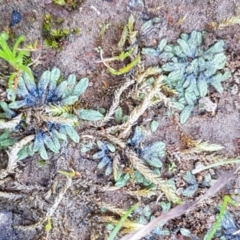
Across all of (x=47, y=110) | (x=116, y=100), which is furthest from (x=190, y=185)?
(x=47, y=110)

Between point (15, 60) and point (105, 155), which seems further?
point (105, 155)

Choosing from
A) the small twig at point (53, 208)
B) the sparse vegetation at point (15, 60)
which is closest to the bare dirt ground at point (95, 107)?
the small twig at point (53, 208)

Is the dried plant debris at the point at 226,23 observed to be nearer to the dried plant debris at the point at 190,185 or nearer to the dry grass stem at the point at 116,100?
the dry grass stem at the point at 116,100

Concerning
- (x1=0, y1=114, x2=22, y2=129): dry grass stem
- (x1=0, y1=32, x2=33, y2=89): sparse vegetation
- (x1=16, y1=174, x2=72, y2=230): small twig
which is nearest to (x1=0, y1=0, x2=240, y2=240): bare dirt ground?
(x1=16, y1=174, x2=72, y2=230): small twig

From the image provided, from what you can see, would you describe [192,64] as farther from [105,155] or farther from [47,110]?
[47,110]

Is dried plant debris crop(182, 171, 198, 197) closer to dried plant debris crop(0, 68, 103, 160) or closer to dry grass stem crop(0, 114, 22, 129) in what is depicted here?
dried plant debris crop(0, 68, 103, 160)

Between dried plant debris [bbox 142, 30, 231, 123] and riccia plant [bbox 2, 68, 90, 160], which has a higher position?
dried plant debris [bbox 142, 30, 231, 123]
